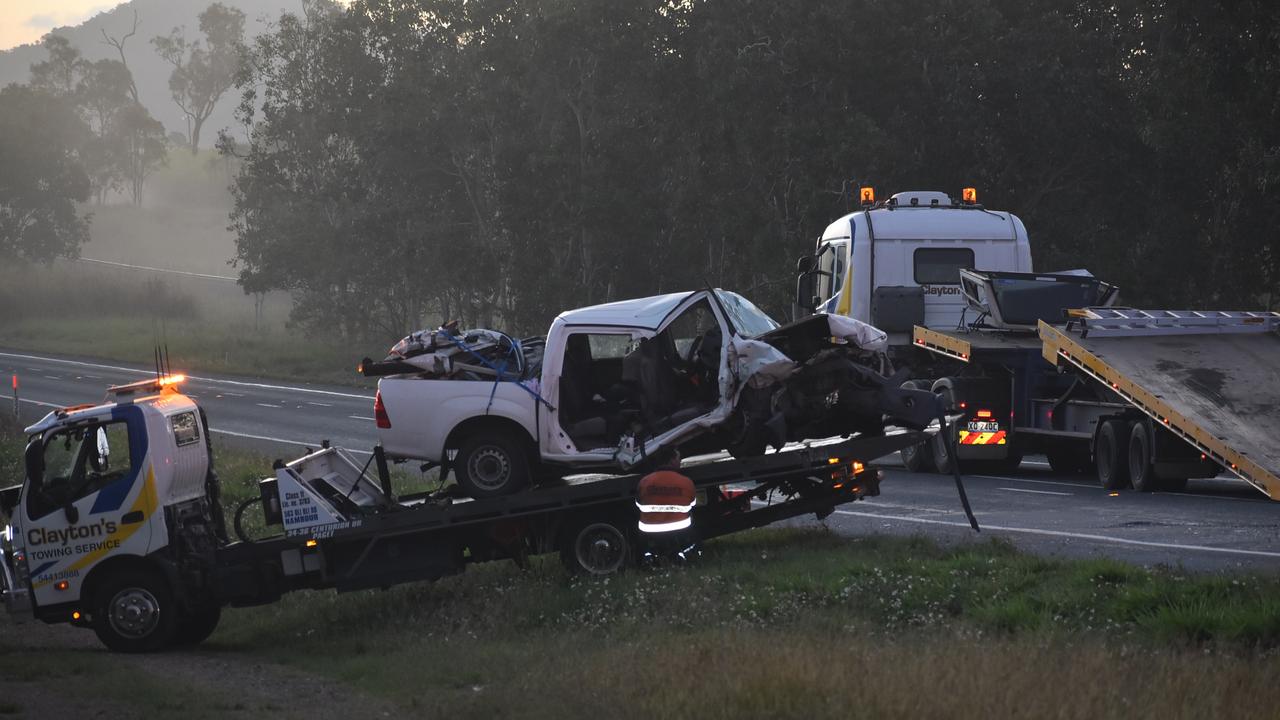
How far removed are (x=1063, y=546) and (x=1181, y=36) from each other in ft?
75.9

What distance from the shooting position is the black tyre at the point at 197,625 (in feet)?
41.9

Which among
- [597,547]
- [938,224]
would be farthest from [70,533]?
[938,224]

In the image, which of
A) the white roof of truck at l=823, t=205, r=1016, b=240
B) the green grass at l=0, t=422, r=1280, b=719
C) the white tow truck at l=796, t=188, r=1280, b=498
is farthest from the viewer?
the white roof of truck at l=823, t=205, r=1016, b=240

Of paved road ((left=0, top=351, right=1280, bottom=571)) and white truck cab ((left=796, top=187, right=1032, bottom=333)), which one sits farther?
white truck cab ((left=796, top=187, right=1032, bottom=333))

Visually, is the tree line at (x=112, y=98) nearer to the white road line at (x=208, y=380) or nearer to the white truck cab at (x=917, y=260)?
the white road line at (x=208, y=380)

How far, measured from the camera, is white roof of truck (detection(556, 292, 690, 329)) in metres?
12.9

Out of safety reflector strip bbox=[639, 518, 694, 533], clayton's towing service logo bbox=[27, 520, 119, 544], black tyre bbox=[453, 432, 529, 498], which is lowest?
clayton's towing service logo bbox=[27, 520, 119, 544]

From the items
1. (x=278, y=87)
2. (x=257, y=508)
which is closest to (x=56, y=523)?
(x=257, y=508)

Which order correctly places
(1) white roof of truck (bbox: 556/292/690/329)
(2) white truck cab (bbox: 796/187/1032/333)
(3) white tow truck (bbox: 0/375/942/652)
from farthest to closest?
(2) white truck cab (bbox: 796/187/1032/333) → (1) white roof of truck (bbox: 556/292/690/329) → (3) white tow truck (bbox: 0/375/942/652)

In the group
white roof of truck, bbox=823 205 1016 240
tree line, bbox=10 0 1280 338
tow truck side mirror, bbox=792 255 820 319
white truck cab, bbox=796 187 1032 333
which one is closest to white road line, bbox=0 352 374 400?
tree line, bbox=10 0 1280 338

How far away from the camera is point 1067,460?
66.4 ft

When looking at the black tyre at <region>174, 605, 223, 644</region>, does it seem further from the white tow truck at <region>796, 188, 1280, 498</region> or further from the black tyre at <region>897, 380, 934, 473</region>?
the black tyre at <region>897, 380, 934, 473</region>

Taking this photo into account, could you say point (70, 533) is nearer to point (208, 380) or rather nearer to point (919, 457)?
point (919, 457)

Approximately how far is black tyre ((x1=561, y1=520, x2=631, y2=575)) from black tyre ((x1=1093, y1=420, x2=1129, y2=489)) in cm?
725
